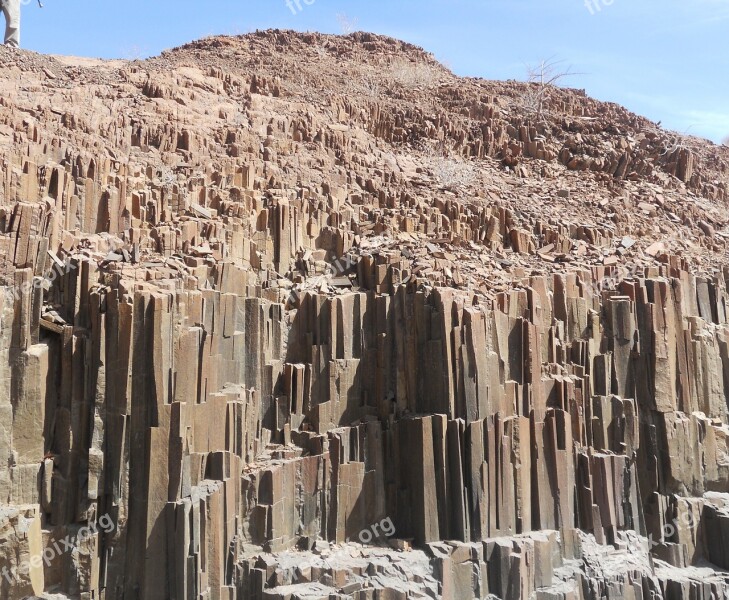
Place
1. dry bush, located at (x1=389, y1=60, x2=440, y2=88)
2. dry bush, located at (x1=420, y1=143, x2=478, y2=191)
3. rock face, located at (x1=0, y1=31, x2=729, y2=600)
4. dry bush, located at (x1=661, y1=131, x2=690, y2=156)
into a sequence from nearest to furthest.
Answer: rock face, located at (x1=0, y1=31, x2=729, y2=600)
dry bush, located at (x1=420, y1=143, x2=478, y2=191)
dry bush, located at (x1=661, y1=131, x2=690, y2=156)
dry bush, located at (x1=389, y1=60, x2=440, y2=88)

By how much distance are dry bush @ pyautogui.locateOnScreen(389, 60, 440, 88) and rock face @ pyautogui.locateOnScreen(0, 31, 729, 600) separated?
915cm

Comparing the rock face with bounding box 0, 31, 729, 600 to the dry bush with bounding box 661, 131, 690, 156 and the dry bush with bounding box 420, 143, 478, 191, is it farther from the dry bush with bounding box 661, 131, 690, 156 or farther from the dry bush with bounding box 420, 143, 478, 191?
the dry bush with bounding box 661, 131, 690, 156

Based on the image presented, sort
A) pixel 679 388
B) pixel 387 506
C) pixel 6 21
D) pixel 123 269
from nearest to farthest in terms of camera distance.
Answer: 1. pixel 123 269
2. pixel 387 506
3. pixel 679 388
4. pixel 6 21

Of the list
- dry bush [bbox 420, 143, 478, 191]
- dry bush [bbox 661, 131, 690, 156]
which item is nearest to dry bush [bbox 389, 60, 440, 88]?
dry bush [bbox 420, 143, 478, 191]

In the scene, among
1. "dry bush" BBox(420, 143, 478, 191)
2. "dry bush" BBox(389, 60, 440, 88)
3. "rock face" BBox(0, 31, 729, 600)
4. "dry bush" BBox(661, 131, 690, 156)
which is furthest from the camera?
"dry bush" BBox(389, 60, 440, 88)

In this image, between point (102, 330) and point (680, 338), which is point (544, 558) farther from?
point (102, 330)

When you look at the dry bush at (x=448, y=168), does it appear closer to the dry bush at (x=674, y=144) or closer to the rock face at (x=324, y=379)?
the rock face at (x=324, y=379)

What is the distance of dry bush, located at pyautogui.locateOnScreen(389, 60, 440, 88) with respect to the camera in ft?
76.1

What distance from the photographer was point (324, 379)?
32.3ft

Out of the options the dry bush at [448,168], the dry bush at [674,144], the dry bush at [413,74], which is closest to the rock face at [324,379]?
the dry bush at [448,168]

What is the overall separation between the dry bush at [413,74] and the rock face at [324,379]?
9149 mm

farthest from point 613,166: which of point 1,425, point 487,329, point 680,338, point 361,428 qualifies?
point 1,425

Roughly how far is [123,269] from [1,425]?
2369 mm

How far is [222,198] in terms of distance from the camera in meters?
12.2
